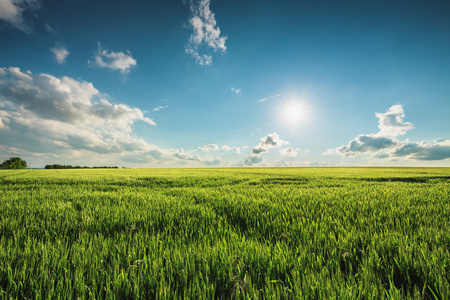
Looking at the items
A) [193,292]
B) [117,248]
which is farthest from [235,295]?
[117,248]

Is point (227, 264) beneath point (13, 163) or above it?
beneath

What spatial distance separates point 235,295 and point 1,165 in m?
178

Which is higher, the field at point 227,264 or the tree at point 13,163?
the tree at point 13,163

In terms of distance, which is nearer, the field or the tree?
the field

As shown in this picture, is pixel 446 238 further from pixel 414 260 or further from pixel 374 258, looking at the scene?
pixel 374 258

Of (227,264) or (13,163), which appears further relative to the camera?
(13,163)

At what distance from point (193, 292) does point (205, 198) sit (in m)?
3.79

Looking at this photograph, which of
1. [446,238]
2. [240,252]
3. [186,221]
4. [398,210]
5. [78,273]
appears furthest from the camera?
[398,210]

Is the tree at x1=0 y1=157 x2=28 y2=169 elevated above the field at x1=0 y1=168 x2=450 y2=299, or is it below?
above

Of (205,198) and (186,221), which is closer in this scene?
(186,221)

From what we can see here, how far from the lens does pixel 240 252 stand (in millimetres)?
1876

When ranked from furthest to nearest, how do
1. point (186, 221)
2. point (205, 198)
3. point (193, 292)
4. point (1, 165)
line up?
point (1, 165) < point (205, 198) < point (186, 221) < point (193, 292)

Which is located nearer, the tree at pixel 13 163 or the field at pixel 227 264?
the field at pixel 227 264

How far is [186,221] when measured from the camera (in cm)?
302
